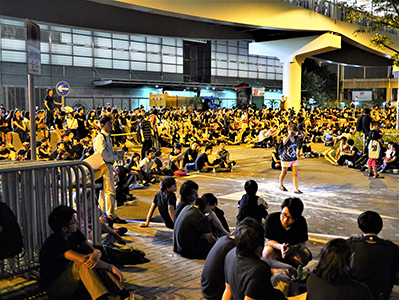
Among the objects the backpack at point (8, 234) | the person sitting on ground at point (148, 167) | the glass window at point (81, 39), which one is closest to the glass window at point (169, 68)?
the glass window at point (81, 39)

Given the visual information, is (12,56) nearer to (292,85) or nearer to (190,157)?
(292,85)

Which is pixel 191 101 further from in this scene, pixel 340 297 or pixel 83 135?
pixel 340 297

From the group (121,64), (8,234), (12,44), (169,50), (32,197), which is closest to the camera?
(8,234)

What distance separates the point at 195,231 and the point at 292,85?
26.5 meters

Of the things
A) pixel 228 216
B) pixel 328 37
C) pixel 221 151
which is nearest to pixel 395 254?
pixel 228 216

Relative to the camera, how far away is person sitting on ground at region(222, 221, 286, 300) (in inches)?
128

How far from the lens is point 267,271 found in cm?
328

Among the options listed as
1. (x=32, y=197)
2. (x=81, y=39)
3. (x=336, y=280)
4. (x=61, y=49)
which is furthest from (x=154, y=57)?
(x=336, y=280)

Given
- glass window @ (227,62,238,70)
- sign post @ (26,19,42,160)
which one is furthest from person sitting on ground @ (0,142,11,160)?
glass window @ (227,62,238,70)

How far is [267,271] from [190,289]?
5.17 feet

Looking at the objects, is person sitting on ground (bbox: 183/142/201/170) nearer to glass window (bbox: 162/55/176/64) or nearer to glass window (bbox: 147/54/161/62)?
glass window (bbox: 147/54/161/62)

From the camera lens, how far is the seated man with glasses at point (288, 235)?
479 cm

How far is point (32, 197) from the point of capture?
4.29 m

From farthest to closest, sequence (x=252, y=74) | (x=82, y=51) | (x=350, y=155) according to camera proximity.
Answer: (x=252, y=74), (x=82, y=51), (x=350, y=155)
